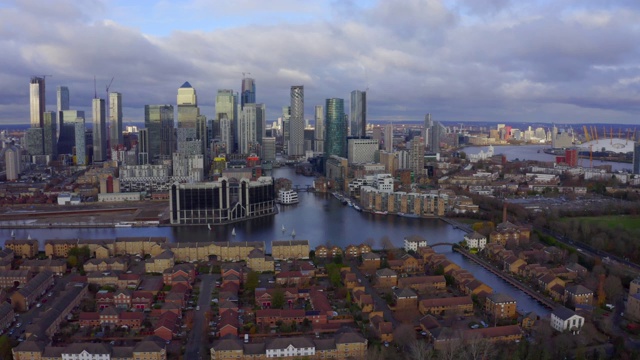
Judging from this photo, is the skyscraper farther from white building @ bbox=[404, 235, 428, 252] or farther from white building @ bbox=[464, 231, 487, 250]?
white building @ bbox=[464, 231, 487, 250]

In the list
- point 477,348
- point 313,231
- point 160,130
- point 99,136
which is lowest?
point 477,348

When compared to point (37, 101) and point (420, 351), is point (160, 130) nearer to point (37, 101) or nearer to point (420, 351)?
point (37, 101)

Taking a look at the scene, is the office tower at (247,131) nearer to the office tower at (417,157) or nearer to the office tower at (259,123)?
the office tower at (259,123)

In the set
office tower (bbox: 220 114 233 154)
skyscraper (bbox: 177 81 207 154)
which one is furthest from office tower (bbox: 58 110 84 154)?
office tower (bbox: 220 114 233 154)

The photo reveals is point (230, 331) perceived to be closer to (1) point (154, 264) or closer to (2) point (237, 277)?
(2) point (237, 277)

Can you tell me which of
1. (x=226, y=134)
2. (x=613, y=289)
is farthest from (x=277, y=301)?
(x=226, y=134)

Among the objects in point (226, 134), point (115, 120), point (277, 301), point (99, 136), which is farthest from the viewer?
point (226, 134)
